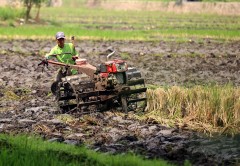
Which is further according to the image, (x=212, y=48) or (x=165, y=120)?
(x=212, y=48)

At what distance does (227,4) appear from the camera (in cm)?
5822

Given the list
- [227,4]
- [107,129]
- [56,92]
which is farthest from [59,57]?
[227,4]

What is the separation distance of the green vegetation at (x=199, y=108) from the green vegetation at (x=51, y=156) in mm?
2983

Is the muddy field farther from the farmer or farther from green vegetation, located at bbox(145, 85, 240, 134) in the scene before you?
the farmer

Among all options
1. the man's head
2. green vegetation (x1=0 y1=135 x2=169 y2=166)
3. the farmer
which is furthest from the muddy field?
the man's head

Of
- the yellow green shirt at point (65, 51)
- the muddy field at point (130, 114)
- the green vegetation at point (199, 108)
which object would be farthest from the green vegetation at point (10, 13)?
the green vegetation at point (199, 108)

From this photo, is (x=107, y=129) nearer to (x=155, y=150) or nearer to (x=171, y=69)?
(x=155, y=150)

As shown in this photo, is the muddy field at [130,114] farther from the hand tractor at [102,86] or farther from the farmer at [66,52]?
the farmer at [66,52]

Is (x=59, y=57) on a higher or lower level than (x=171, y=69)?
higher

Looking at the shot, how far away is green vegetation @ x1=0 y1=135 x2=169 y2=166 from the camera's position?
23.8ft

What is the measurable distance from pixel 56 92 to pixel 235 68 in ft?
27.9

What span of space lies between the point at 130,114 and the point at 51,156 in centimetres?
429

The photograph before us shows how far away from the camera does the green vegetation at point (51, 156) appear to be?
726 cm

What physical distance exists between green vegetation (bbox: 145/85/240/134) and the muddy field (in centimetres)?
40
